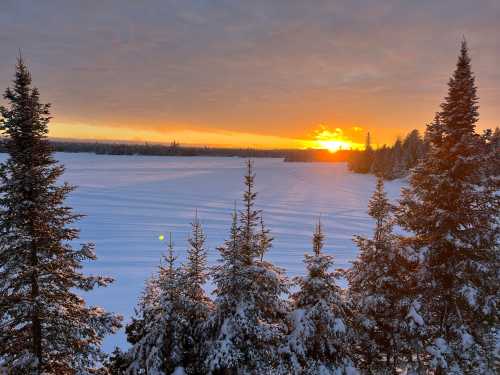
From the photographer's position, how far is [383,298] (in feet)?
30.2

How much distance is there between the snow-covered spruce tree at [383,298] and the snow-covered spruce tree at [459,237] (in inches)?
22.5

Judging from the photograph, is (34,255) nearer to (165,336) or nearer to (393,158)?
(165,336)

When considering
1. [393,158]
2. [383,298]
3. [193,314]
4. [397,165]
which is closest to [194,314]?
[193,314]

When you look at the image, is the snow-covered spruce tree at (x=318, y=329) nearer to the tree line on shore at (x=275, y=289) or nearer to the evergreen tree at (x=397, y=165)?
the tree line on shore at (x=275, y=289)

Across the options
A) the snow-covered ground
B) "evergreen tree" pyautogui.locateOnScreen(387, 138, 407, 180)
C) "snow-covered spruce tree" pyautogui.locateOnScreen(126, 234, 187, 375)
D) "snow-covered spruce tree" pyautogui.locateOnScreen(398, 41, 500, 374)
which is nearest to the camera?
"snow-covered spruce tree" pyautogui.locateOnScreen(126, 234, 187, 375)

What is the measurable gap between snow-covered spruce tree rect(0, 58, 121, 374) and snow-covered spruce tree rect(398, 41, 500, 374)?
30.7 ft

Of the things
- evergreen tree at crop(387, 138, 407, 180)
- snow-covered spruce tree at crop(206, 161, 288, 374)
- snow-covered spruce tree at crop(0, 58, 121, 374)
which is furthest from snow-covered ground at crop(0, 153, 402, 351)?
evergreen tree at crop(387, 138, 407, 180)

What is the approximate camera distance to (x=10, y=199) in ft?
24.2

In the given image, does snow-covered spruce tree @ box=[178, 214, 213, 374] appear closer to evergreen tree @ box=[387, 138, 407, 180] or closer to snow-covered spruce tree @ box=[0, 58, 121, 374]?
snow-covered spruce tree @ box=[0, 58, 121, 374]

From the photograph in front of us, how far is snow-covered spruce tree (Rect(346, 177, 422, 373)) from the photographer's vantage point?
30.4 ft

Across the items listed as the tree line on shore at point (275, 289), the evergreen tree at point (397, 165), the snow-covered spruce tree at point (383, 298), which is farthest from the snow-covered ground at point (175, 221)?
the evergreen tree at point (397, 165)

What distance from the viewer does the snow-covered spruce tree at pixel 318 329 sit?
324 inches

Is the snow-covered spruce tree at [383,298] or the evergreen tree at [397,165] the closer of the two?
the snow-covered spruce tree at [383,298]

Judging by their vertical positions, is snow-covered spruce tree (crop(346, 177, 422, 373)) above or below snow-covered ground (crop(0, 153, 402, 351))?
above
